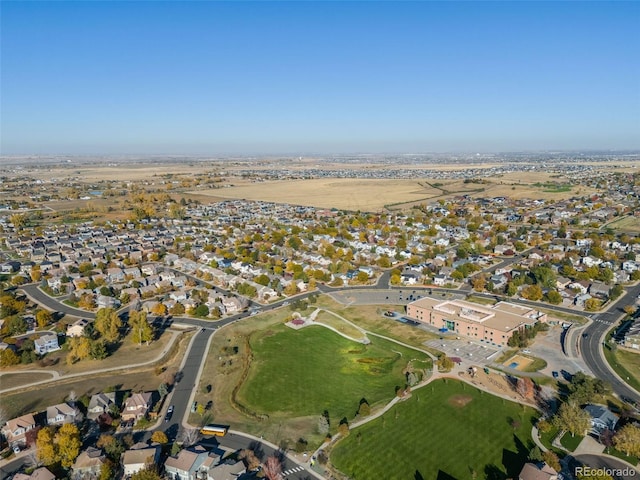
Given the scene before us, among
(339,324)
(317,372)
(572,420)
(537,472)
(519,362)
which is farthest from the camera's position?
(339,324)

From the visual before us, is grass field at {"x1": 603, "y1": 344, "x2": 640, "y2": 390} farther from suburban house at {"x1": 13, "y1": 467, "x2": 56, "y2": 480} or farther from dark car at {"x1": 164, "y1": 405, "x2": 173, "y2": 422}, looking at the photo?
suburban house at {"x1": 13, "y1": 467, "x2": 56, "y2": 480}

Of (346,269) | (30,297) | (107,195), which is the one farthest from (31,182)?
(346,269)

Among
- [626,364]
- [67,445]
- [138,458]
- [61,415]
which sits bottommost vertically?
[626,364]

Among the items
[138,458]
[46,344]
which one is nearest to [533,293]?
[138,458]

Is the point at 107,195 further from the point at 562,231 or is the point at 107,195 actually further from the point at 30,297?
the point at 562,231

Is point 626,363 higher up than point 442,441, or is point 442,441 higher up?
point 626,363

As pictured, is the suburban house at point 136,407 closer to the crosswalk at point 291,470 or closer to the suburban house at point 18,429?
the suburban house at point 18,429

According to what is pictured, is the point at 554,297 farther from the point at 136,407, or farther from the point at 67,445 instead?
the point at 67,445

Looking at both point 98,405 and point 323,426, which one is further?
point 98,405
